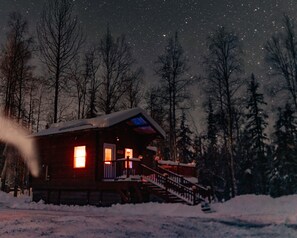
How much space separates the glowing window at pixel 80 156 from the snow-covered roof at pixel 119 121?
4.46ft

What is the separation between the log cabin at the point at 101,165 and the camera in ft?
63.3

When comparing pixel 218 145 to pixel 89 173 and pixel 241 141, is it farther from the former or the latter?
pixel 89 173

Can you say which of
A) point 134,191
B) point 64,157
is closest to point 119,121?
point 134,191

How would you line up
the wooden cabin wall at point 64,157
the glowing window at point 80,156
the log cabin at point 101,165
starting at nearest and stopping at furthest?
the log cabin at point 101,165 < the wooden cabin wall at point 64,157 < the glowing window at point 80,156

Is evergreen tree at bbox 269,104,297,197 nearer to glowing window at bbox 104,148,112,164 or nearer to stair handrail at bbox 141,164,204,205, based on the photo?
stair handrail at bbox 141,164,204,205

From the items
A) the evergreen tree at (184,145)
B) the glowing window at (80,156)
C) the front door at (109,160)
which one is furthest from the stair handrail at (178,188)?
the evergreen tree at (184,145)

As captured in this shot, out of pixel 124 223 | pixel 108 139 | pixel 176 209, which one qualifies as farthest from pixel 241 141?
pixel 124 223

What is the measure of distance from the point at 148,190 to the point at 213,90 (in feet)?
45.0

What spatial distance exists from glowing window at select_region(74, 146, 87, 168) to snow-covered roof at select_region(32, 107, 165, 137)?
53.6 inches

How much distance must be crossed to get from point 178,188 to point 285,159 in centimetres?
2700

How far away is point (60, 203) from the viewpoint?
22.3m

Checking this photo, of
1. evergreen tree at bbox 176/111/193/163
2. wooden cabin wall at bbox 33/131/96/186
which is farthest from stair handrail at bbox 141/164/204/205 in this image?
evergreen tree at bbox 176/111/193/163

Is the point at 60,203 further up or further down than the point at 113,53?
further down

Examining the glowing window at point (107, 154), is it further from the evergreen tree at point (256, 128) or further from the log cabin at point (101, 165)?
the evergreen tree at point (256, 128)
